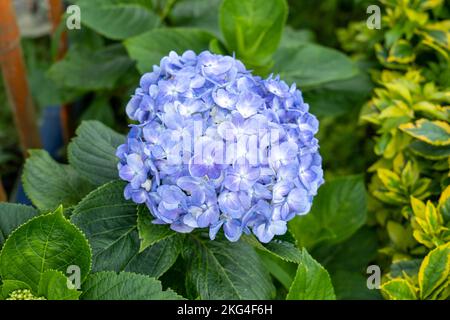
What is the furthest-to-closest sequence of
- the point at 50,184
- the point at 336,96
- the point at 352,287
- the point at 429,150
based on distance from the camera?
the point at 336,96
the point at 352,287
the point at 429,150
the point at 50,184

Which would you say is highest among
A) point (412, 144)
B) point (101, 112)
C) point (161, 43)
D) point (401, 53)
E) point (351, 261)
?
point (161, 43)

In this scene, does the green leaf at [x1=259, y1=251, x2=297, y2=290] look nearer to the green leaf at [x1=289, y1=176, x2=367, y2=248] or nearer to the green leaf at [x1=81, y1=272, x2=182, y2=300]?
the green leaf at [x1=289, y1=176, x2=367, y2=248]

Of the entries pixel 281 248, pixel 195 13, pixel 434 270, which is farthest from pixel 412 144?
pixel 195 13

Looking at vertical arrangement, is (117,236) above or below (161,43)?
below

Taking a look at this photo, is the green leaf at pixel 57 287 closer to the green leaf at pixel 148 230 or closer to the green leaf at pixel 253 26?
the green leaf at pixel 148 230

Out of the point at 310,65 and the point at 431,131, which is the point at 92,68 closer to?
the point at 310,65

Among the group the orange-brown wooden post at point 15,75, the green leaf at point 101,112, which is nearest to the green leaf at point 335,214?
the green leaf at point 101,112

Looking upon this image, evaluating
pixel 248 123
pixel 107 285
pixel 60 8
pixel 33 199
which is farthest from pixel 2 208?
pixel 60 8

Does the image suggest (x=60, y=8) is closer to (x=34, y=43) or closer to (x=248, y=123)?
(x=34, y=43)
